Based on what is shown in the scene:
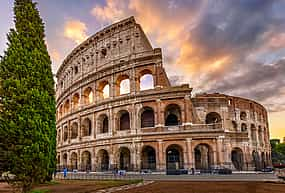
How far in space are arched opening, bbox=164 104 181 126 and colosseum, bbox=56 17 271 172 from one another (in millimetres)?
128

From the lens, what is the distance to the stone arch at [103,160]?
31.3 metres

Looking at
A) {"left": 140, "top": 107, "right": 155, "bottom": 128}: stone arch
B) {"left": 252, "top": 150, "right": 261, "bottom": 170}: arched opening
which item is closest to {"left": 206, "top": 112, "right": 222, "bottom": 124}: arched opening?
{"left": 252, "top": 150, "right": 261, "bottom": 170}: arched opening

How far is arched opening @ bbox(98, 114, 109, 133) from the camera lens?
3291cm

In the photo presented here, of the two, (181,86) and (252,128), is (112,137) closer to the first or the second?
(181,86)

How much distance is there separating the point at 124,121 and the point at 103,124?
11.2 feet

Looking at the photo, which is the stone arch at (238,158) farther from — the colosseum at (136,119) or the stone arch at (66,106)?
the stone arch at (66,106)

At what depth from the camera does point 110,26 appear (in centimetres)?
3478

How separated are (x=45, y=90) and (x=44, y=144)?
8.14ft

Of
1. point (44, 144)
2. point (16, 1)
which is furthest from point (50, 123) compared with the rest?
point (16, 1)

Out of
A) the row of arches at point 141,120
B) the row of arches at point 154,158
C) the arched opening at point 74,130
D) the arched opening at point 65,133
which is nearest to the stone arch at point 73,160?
the row of arches at point 154,158

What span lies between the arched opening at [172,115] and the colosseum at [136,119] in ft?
0.42

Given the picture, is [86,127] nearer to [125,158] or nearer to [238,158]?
[125,158]

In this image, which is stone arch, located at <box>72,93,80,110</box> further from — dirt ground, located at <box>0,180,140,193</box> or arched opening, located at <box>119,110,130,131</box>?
dirt ground, located at <box>0,180,140,193</box>

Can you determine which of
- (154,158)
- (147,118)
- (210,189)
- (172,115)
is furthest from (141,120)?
(210,189)
